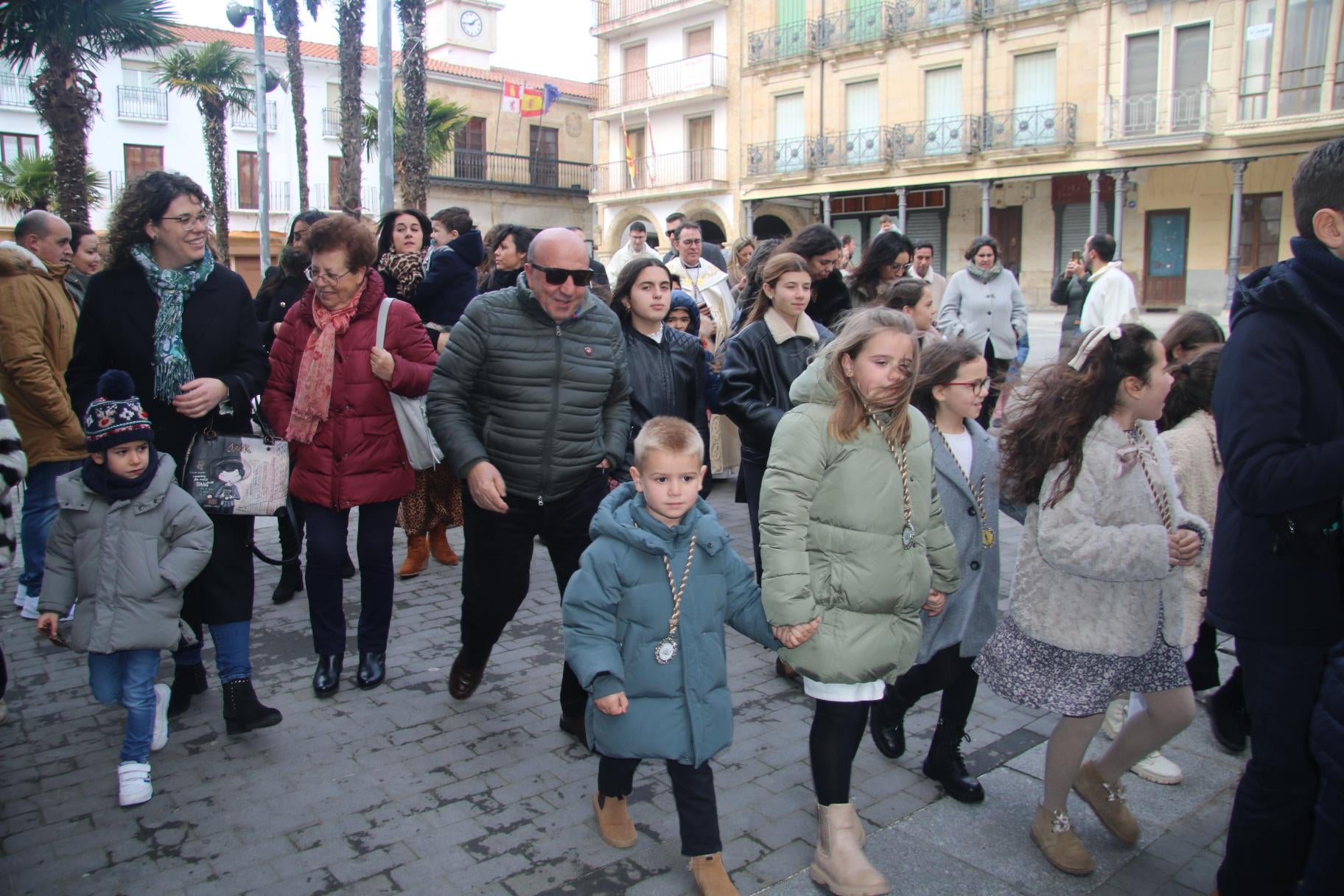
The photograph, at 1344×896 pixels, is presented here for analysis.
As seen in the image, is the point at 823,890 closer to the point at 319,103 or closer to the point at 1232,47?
the point at 1232,47

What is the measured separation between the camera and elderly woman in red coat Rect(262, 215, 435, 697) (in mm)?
4332

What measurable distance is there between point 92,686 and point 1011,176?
26.0 meters

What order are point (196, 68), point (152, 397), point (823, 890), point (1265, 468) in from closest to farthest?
point (1265, 468) < point (823, 890) < point (152, 397) < point (196, 68)

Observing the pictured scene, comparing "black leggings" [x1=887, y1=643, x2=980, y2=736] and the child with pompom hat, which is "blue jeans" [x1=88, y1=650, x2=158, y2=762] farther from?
"black leggings" [x1=887, y1=643, x2=980, y2=736]

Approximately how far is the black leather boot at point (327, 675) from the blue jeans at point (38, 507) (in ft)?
6.47

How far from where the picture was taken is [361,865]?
3.12 meters

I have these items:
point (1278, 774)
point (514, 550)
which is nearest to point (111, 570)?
point (514, 550)

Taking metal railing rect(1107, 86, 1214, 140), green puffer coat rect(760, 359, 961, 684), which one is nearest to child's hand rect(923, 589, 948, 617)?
green puffer coat rect(760, 359, 961, 684)

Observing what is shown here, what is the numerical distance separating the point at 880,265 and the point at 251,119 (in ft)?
Result: 124

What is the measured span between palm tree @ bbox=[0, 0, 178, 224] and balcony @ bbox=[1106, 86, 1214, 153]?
20772 mm

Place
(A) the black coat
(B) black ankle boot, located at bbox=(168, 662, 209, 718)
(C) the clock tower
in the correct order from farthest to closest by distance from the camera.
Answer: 1. (C) the clock tower
2. (B) black ankle boot, located at bbox=(168, 662, 209, 718)
3. (A) the black coat

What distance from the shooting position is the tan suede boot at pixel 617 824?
3244 millimetres

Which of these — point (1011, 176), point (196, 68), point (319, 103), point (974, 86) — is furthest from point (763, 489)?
point (319, 103)

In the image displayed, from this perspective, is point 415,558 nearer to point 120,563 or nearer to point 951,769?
point 120,563
